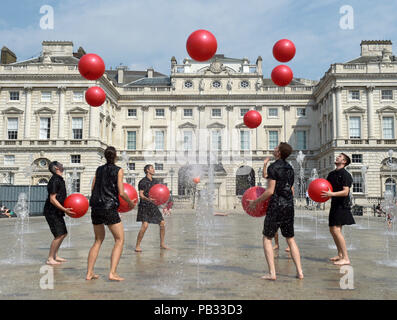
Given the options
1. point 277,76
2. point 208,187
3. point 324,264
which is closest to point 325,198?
point 324,264

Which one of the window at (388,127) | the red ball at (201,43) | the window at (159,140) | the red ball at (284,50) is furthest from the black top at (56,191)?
the window at (159,140)

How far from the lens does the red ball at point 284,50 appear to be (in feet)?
33.0

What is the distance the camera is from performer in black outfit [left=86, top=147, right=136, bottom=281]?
5047 mm

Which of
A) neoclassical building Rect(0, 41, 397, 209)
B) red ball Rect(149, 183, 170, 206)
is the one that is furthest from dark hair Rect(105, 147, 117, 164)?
neoclassical building Rect(0, 41, 397, 209)

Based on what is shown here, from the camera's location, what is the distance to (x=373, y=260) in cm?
697

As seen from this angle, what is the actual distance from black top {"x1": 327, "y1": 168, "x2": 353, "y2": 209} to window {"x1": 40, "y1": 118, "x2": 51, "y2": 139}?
39.4 metres

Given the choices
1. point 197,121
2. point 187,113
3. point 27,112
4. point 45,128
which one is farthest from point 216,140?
point 27,112

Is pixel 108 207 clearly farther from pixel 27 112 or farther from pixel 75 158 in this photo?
pixel 27 112

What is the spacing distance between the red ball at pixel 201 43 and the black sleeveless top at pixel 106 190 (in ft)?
12.9

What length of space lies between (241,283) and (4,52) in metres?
48.7

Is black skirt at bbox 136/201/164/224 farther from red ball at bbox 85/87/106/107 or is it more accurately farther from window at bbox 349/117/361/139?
window at bbox 349/117/361/139

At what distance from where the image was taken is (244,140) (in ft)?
157

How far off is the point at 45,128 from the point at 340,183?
39.7m

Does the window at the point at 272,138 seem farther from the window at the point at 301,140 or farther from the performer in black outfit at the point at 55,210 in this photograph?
the performer in black outfit at the point at 55,210
